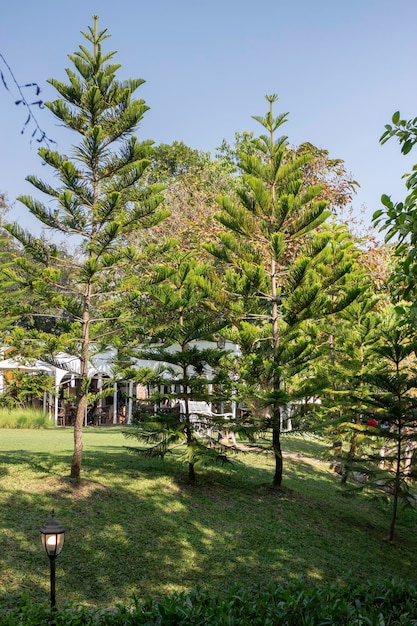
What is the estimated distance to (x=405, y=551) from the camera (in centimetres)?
858

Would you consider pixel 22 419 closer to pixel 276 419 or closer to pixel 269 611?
pixel 276 419

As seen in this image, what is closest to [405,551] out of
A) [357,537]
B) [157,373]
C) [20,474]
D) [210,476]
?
[357,537]

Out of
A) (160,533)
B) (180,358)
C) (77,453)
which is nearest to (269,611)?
(160,533)

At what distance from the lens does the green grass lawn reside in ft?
19.4

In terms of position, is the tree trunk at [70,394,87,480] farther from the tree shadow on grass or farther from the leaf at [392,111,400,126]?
the leaf at [392,111,400,126]

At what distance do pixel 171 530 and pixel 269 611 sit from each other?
13.0ft

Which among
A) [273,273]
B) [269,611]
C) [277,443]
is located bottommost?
[269,611]

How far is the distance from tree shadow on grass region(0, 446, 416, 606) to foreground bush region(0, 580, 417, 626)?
4.38ft

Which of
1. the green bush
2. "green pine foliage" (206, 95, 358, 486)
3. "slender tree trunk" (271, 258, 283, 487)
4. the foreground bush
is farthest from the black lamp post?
the green bush

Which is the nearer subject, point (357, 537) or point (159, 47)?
point (159, 47)

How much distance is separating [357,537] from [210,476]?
8.51 feet

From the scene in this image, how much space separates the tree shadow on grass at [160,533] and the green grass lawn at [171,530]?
2 cm

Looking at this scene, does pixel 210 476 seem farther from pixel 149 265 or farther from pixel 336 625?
pixel 336 625

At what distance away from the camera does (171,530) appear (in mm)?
7277
